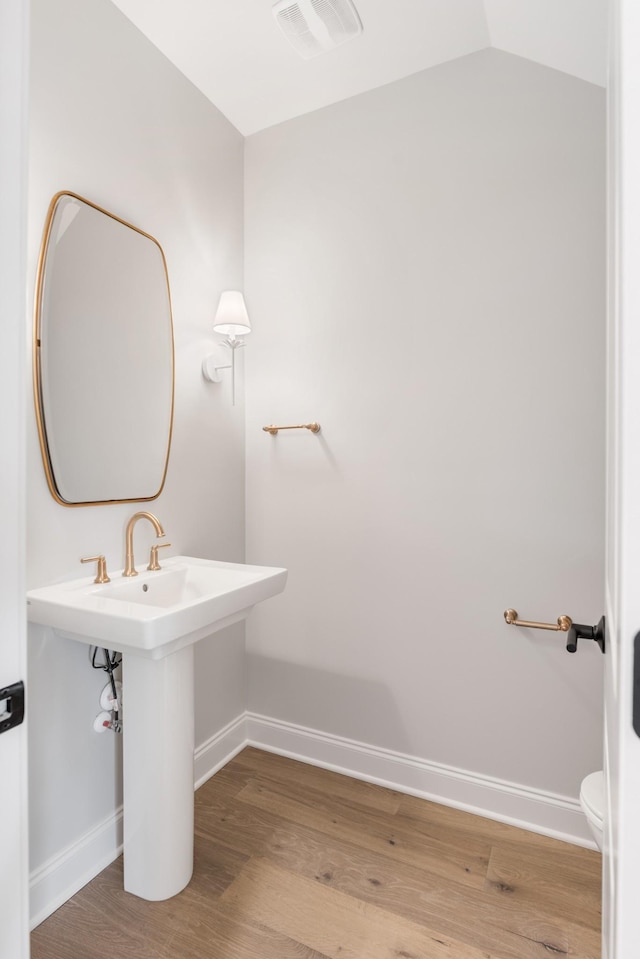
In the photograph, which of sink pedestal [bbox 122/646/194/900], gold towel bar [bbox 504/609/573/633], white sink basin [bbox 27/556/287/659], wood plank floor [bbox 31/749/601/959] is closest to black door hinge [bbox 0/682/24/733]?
white sink basin [bbox 27/556/287/659]

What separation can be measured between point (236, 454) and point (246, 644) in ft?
2.86

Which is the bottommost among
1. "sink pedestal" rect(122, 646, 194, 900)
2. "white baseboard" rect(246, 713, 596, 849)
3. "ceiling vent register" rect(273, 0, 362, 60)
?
"white baseboard" rect(246, 713, 596, 849)

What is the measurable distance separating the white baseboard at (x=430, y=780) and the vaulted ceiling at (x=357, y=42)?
93.0 inches

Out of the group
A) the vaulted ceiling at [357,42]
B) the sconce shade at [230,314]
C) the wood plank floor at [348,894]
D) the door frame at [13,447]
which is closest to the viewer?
the door frame at [13,447]

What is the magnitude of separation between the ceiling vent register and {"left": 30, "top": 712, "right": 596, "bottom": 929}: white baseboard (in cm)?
262

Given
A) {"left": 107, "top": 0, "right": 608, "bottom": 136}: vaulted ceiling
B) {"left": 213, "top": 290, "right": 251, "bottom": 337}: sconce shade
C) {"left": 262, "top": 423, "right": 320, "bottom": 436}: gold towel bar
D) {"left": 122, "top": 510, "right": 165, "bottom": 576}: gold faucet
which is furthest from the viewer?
{"left": 262, "top": 423, "right": 320, "bottom": 436}: gold towel bar

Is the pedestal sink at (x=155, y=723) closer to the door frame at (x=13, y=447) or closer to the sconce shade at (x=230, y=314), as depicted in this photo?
the door frame at (x=13, y=447)

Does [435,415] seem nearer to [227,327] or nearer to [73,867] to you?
[227,327]

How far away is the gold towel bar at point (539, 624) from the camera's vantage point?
1.62 m

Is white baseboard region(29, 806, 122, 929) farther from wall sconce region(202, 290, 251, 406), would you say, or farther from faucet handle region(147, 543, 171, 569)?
wall sconce region(202, 290, 251, 406)

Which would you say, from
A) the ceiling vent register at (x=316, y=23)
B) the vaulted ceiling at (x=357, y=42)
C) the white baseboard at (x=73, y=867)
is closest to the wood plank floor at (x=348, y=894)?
the white baseboard at (x=73, y=867)

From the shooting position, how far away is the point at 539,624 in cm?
170

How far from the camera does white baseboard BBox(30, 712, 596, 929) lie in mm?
1517

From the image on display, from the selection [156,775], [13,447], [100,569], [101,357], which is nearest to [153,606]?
[100,569]
